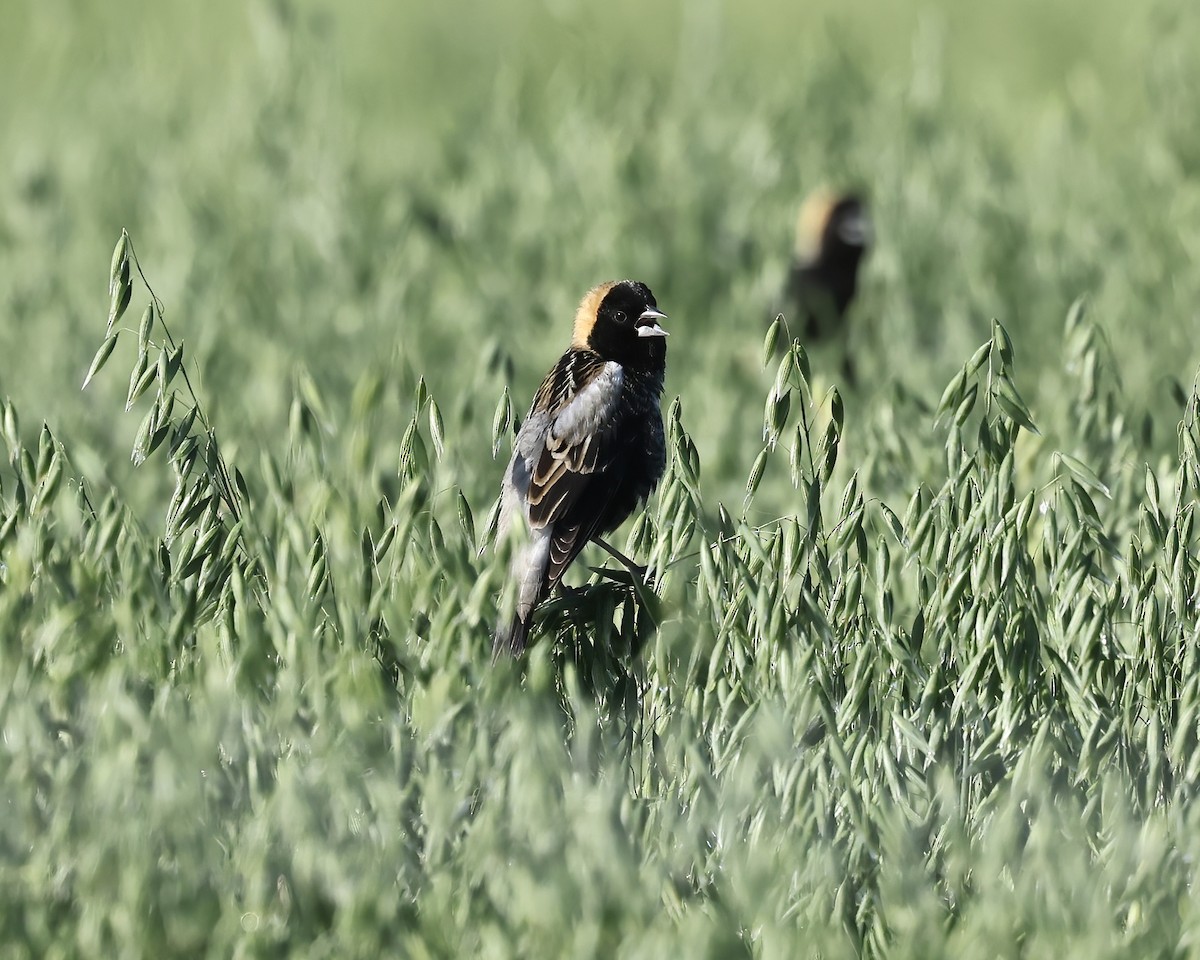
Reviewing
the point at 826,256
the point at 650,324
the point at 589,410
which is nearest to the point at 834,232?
the point at 826,256

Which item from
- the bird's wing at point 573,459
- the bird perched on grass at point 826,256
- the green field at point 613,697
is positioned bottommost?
the green field at point 613,697

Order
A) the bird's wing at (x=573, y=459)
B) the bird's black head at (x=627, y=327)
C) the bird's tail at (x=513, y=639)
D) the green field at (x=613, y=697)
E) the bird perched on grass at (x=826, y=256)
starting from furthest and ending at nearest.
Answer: the bird perched on grass at (x=826, y=256) → the bird's black head at (x=627, y=327) → the bird's wing at (x=573, y=459) → the bird's tail at (x=513, y=639) → the green field at (x=613, y=697)

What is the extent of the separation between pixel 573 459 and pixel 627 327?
1.96ft

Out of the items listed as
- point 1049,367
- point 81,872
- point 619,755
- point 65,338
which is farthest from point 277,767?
point 1049,367

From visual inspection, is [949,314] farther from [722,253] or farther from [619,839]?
[619,839]

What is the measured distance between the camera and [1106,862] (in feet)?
8.83

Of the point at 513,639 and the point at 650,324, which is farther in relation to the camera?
the point at 650,324

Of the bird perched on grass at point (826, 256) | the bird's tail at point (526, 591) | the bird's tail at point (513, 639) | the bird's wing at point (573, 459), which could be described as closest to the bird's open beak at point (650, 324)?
the bird's wing at point (573, 459)

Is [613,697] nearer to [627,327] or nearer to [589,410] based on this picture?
[589,410]

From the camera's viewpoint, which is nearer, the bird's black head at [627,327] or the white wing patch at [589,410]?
the white wing patch at [589,410]

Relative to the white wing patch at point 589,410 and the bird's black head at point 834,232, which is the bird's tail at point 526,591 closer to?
the white wing patch at point 589,410

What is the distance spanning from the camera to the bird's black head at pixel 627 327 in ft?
14.2

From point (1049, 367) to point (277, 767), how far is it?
5.58 meters

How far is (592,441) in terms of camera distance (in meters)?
3.94
